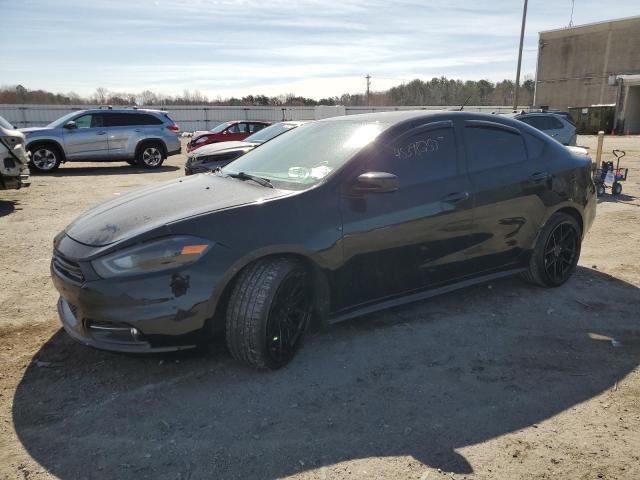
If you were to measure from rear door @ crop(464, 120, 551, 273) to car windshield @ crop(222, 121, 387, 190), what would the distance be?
0.92 m

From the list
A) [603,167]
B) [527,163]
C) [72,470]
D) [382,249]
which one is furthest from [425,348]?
[603,167]

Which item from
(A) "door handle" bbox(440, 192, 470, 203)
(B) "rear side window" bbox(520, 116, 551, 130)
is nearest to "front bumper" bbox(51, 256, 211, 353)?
(A) "door handle" bbox(440, 192, 470, 203)

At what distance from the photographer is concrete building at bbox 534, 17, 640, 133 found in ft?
156

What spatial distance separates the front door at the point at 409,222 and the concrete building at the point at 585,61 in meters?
48.0

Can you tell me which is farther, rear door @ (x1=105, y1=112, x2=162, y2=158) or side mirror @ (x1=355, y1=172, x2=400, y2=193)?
rear door @ (x1=105, y1=112, x2=162, y2=158)

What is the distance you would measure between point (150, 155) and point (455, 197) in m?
13.6

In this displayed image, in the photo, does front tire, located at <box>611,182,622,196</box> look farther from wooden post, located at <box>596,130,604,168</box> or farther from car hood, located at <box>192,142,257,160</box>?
car hood, located at <box>192,142,257,160</box>

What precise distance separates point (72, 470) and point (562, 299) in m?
3.96

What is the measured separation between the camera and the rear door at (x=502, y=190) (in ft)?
13.3

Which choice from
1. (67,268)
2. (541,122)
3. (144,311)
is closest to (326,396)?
(144,311)

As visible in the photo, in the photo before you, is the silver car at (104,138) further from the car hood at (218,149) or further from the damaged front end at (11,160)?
the damaged front end at (11,160)

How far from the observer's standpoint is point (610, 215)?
800 centimetres

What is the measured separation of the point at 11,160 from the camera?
8109mm

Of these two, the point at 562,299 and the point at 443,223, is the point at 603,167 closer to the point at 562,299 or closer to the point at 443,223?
the point at 562,299
